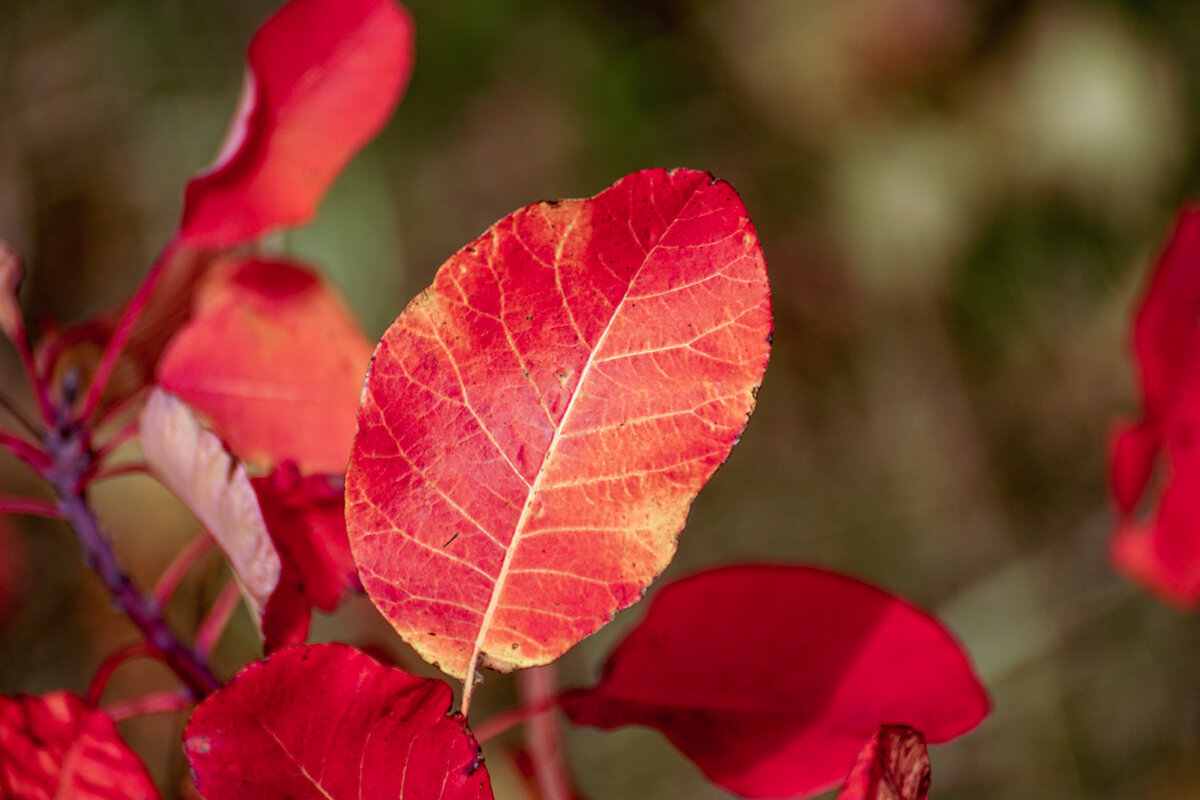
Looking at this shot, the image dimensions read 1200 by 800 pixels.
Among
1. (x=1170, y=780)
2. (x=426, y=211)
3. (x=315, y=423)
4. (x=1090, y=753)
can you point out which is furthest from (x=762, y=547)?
(x=315, y=423)

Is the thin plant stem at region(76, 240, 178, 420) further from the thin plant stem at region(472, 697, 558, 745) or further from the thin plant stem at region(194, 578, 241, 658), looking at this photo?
the thin plant stem at region(472, 697, 558, 745)

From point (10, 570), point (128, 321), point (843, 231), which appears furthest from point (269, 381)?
point (843, 231)

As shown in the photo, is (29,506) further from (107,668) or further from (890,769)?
(890,769)

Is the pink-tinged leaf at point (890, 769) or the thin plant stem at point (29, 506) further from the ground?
the thin plant stem at point (29, 506)

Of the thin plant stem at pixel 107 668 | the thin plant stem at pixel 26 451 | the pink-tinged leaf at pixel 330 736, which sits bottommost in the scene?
the thin plant stem at pixel 107 668

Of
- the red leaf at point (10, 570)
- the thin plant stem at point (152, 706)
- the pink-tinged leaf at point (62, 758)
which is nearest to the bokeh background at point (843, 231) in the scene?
the red leaf at point (10, 570)

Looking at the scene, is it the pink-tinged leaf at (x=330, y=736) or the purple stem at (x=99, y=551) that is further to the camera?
the purple stem at (x=99, y=551)

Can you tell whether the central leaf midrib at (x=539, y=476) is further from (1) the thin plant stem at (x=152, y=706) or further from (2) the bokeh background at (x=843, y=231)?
(2) the bokeh background at (x=843, y=231)

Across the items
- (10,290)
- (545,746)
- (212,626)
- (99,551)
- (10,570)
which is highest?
(10,290)
